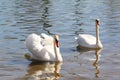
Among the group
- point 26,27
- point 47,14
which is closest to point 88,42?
point 26,27

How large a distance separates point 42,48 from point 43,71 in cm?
137

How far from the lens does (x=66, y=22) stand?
24406 mm

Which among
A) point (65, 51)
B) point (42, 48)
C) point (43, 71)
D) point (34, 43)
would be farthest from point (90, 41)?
point (43, 71)

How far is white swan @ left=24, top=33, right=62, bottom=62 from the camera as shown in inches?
557

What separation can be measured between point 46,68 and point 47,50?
3.44 ft

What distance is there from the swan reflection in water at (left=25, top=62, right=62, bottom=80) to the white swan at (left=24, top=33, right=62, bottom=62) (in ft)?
0.73

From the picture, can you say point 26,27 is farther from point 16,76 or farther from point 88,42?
point 16,76

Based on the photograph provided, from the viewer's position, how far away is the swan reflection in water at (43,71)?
488 inches

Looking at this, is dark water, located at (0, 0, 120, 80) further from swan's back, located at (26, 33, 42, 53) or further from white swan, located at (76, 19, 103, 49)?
swan's back, located at (26, 33, 42, 53)

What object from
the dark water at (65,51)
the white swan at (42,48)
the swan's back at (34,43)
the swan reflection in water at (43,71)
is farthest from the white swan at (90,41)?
the swan's back at (34,43)

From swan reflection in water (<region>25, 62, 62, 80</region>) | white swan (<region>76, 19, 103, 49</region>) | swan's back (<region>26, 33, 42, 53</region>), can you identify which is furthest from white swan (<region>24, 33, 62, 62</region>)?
white swan (<region>76, 19, 103, 49</region>)

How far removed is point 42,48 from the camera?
1435 centimetres

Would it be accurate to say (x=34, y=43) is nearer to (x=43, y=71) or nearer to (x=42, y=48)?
(x=42, y=48)

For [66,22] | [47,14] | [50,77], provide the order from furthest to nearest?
1. [47,14]
2. [66,22]
3. [50,77]
